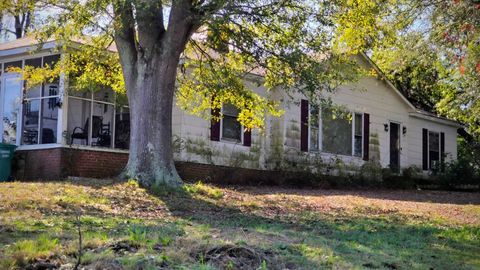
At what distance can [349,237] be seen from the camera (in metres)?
8.32

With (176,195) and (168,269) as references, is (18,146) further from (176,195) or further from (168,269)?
(168,269)

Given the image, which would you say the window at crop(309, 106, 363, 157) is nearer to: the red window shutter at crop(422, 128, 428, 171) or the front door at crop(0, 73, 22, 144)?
the red window shutter at crop(422, 128, 428, 171)

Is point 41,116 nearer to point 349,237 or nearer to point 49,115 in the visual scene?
point 49,115

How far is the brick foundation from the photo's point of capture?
14992 millimetres

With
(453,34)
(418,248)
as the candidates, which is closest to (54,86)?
(453,34)

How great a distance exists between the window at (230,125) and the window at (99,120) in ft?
9.82

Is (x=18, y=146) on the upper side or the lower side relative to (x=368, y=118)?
lower

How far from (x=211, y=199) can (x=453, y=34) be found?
701cm

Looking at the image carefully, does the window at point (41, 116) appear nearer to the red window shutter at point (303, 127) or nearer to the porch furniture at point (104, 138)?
the porch furniture at point (104, 138)

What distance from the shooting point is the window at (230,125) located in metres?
18.2

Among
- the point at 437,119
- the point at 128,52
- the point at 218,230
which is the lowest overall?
the point at 218,230

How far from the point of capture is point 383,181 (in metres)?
21.3

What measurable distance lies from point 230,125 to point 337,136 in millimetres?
4503

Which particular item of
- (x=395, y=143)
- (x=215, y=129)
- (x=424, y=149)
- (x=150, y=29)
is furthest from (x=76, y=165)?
(x=424, y=149)
